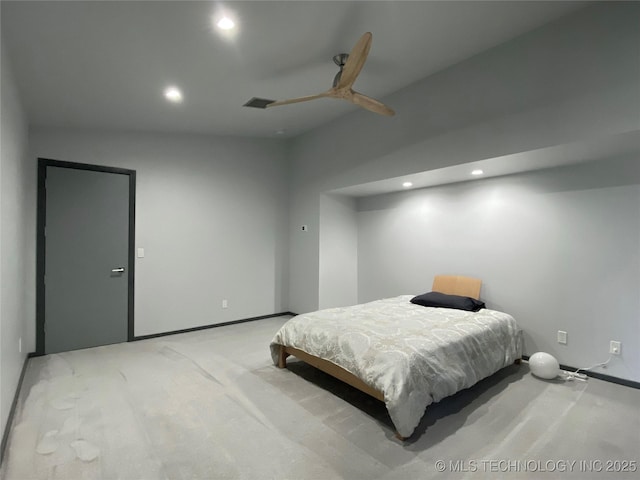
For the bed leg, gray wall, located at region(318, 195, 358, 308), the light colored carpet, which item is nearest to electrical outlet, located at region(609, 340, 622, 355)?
the light colored carpet

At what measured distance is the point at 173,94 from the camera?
10.8ft

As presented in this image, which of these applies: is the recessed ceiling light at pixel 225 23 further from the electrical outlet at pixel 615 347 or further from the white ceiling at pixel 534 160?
the electrical outlet at pixel 615 347

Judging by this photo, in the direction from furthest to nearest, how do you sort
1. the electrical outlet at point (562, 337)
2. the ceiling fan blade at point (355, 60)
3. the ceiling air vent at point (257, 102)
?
the ceiling air vent at point (257, 102)
the electrical outlet at point (562, 337)
the ceiling fan blade at point (355, 60)

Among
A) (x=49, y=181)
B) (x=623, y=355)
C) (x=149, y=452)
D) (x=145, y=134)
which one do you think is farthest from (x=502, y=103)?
(x=49, y=181)

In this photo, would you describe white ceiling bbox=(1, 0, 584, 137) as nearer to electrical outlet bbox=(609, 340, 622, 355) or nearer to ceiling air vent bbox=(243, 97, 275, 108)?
ceiling air vent bbox=(243, 97, 275, 108)

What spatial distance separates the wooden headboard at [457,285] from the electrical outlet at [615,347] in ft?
4.09

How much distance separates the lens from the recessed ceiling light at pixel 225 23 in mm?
2262

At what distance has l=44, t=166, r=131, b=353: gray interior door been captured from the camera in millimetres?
3812

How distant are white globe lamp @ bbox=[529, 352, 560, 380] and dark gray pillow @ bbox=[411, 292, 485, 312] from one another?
72 cm

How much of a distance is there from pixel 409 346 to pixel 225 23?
2.66 metres

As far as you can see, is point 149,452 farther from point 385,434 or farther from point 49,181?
point 49,181

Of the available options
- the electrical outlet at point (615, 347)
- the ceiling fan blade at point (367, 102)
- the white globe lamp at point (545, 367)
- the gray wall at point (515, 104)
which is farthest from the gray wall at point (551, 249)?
the ceiling fan blade at point (367, 102)

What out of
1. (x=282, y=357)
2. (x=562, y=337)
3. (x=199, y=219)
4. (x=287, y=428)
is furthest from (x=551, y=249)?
(x=199, y=219)

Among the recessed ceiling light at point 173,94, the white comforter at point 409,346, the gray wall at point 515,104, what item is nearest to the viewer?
the white comforter at point 409,346
